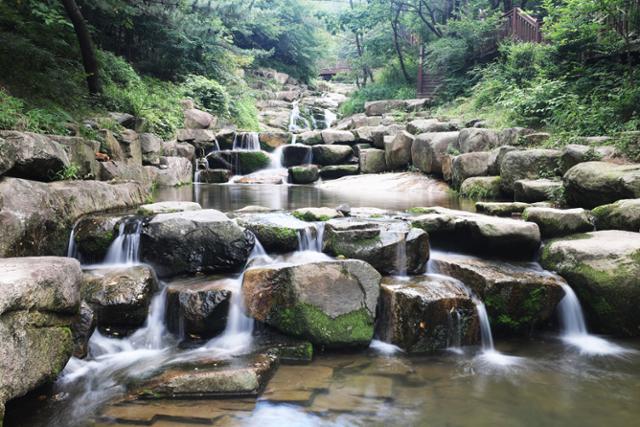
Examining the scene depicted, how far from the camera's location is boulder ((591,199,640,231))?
5.39m

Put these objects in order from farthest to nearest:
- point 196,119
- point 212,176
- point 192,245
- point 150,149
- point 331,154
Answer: point 196,119 < point 331,154 < point 212,176 < point 150,149 < point 192,245

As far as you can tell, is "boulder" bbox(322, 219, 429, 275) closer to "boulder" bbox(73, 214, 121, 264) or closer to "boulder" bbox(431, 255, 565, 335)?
"boulder" bbox(431, 255, 565, 335)

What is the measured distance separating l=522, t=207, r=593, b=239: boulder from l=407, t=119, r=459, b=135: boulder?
859 cm

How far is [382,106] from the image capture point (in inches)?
806

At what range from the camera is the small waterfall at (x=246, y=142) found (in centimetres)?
1573

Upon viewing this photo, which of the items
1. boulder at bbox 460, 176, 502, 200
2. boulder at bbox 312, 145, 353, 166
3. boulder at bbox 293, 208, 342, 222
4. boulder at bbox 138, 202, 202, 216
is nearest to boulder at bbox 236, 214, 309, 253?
boulder at bbox 293, 208, 342, 222

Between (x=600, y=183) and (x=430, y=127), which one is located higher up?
(x=430, y=127)

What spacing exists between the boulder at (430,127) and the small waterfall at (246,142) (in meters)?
5.61

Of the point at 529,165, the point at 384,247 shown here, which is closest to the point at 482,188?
the point at 529,165

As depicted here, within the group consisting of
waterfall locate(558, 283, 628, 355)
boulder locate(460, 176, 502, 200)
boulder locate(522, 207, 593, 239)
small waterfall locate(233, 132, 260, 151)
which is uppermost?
small waterfall locate(233, 132, 260, 151)

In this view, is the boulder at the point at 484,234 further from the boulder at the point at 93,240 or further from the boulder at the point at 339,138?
the boulder at the point at 339,138

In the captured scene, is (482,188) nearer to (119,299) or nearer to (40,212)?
(119,299)

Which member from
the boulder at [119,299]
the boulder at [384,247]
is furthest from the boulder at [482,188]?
the boulder at [119,299]

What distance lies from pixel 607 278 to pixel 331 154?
11110 millimetres
